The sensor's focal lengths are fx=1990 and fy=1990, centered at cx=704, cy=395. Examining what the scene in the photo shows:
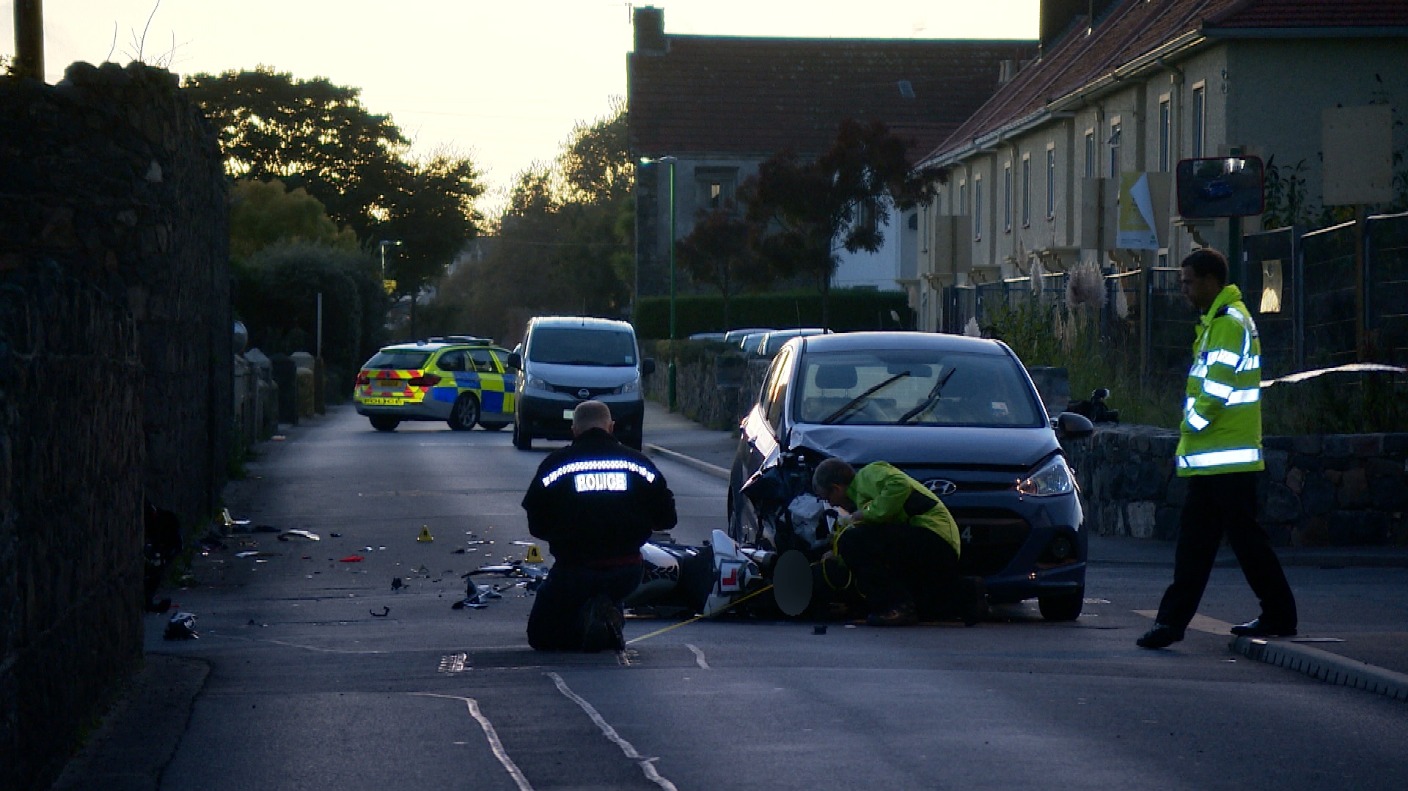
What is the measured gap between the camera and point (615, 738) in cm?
707

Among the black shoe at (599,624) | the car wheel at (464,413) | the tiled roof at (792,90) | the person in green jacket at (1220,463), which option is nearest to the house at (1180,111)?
the car wheel at (464,413)

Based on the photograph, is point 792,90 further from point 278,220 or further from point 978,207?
point 978,207

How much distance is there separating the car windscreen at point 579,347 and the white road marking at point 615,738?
73.1 ft

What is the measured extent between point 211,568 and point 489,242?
362 ft

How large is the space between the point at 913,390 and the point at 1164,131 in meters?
24.9

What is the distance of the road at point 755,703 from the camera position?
6562mm

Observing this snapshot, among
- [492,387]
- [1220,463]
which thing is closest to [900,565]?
A: [1220,463]

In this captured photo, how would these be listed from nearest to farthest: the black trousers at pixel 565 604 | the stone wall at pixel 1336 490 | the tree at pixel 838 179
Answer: the black trousers at pixel 565 604, the stone wall at pixel 1336 490, the tree at pixel 838 179

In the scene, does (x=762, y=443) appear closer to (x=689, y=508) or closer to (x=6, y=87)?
(x=6, y=87)

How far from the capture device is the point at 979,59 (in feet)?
257

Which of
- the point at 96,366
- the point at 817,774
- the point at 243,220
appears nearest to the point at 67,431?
the point at 96,366

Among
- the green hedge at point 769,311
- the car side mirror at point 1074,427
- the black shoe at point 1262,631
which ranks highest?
the green hedge at point 769,311

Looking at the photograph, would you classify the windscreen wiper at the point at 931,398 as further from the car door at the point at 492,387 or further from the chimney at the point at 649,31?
the chimney at the point at 649,31

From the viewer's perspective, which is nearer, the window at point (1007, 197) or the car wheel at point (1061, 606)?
the car wheel at point (1061, 606)
